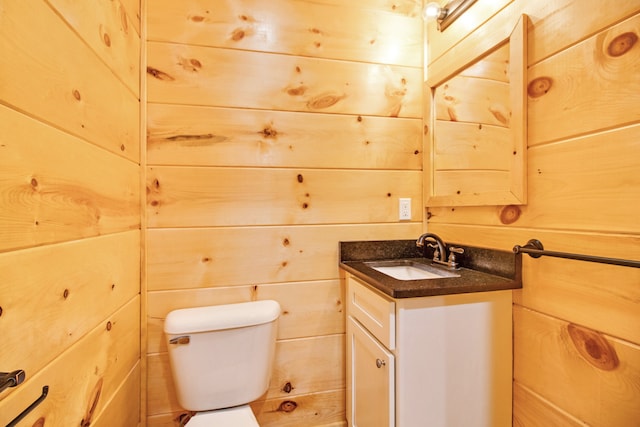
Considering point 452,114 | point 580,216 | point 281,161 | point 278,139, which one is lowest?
point 580,216

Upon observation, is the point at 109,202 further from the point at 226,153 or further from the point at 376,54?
the point at 376,54

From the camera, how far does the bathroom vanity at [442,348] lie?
3.10 feet

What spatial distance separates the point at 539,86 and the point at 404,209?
29.2 inches

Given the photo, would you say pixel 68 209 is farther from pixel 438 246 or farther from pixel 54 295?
pixel 438 246

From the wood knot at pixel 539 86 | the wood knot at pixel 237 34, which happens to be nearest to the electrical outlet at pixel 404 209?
the wood knot at pixel 539 86

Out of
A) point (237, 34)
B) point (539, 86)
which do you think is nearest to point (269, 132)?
point (237, 34)

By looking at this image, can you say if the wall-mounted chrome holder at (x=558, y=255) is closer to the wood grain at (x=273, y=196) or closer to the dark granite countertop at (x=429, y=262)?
the dark granite countertop at (x=429, y=262)

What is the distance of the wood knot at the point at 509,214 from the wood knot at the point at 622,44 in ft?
1.58

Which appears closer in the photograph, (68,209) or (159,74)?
(68,209)

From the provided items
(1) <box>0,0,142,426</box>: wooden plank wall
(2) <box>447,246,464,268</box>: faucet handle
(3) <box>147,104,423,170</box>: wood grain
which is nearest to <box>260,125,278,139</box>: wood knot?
(3) <box>147,104,423,170</box>: wood grain

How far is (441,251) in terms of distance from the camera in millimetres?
1319

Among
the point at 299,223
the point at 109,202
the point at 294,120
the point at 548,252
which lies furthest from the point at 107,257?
the point at 548,252

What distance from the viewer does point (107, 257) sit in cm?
95

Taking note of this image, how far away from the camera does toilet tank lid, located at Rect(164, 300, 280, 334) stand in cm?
110
